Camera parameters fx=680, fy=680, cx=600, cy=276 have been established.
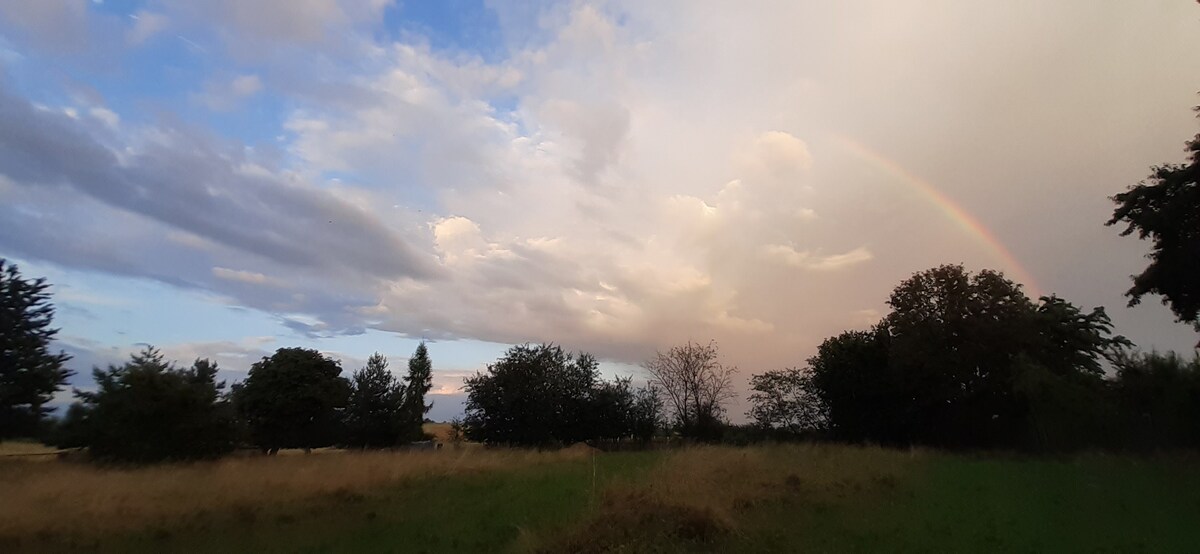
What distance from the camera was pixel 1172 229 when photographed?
19.4m

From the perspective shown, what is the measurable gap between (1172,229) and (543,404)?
27.6m

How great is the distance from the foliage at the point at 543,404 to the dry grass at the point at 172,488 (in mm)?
16609

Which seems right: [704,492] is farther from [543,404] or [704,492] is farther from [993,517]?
[543,404]

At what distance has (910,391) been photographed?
34.0 m

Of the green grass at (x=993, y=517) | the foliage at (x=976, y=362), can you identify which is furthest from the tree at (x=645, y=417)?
the green grass at (x=993, y=517)

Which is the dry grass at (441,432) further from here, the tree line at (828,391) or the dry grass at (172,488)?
the dry grass at (172,488)

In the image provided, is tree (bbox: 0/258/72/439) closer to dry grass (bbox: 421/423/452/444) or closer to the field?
the field

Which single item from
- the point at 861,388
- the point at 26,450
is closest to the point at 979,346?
the point at 861,388

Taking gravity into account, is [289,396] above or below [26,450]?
above

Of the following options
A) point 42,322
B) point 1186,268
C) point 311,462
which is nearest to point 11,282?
point 42,322

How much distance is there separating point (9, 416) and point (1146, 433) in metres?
38.9

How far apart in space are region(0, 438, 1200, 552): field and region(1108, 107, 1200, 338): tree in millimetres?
5271

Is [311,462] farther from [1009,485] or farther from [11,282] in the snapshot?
[1009,485]

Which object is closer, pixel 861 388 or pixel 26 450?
pixel 26 450
